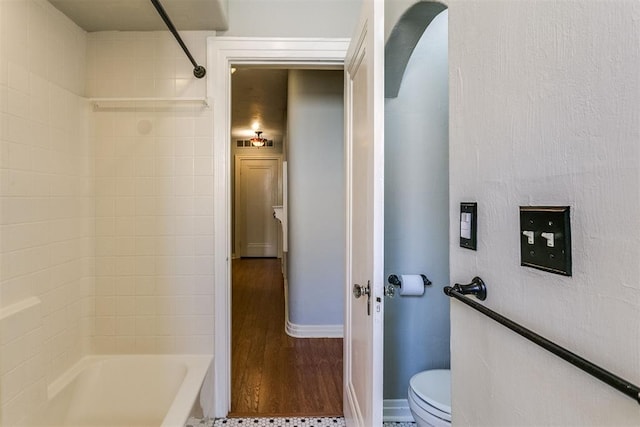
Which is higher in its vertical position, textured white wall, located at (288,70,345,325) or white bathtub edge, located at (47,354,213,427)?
textured white wall, located at (288,70,345,325)

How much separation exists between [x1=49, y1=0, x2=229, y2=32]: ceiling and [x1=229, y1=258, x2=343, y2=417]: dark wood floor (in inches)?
84.8

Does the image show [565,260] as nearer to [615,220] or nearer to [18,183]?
[615,220]

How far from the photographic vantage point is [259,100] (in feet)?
13.6

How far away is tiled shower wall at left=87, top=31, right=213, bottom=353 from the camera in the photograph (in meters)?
1.77

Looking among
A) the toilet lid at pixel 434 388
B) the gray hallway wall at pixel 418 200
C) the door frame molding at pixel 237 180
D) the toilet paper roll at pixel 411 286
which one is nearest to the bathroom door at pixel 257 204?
the door frame molding at pixel 237 180

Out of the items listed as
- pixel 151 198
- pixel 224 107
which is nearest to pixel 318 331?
pixel 151 198

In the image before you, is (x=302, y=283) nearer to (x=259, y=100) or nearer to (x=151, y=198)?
(x=151, y=198)

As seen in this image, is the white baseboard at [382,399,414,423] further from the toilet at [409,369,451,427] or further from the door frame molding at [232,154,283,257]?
the door frame molding at [232,154,283,257]

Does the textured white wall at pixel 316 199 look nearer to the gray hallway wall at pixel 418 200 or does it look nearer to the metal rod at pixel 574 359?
the gray hallway wall at pixel 418 200

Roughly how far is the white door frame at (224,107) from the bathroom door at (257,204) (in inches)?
193

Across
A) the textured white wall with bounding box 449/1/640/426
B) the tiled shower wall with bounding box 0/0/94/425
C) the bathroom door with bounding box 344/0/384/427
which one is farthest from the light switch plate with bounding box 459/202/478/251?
the tiled shower wall with bounding box 0/0/94/425

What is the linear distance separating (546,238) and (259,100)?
409 cm

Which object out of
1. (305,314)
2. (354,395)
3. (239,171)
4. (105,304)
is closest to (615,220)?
(354,395)

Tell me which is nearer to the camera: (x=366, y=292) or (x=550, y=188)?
(x=550, y=188)
